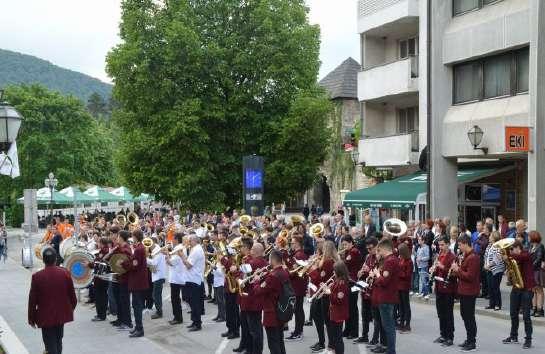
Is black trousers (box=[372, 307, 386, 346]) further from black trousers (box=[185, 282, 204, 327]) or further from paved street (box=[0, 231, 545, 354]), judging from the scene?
black trousers (box=[185, 282, 204, 327])

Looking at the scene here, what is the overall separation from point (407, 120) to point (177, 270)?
1868 centimetres

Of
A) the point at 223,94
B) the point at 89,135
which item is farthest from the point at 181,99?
the point at 89,135

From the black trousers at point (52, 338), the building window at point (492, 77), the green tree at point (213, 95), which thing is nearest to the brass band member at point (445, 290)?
the black trousers at point (52, 338)

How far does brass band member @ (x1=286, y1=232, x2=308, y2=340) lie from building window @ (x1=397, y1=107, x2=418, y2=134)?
18.4m

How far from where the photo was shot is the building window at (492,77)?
22.0 m

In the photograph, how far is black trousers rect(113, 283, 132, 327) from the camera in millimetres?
14352

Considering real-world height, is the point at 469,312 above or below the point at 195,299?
above

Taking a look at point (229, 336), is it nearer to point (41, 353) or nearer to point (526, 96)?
point (41, 353)

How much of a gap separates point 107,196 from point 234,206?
12692 mm

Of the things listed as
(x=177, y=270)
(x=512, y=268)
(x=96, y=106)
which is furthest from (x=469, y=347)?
(x=96, y=106)

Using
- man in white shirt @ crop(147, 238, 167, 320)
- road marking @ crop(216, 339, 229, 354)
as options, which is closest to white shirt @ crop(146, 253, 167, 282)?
man in white shirt @ crop(147, 238, 167, 320)

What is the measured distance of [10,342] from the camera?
42.6ft

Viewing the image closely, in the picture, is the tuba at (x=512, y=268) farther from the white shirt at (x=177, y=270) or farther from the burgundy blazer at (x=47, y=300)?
the burgundy blazer at (x=47, y=300)

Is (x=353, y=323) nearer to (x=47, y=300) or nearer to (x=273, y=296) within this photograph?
(x=273, y=296)
